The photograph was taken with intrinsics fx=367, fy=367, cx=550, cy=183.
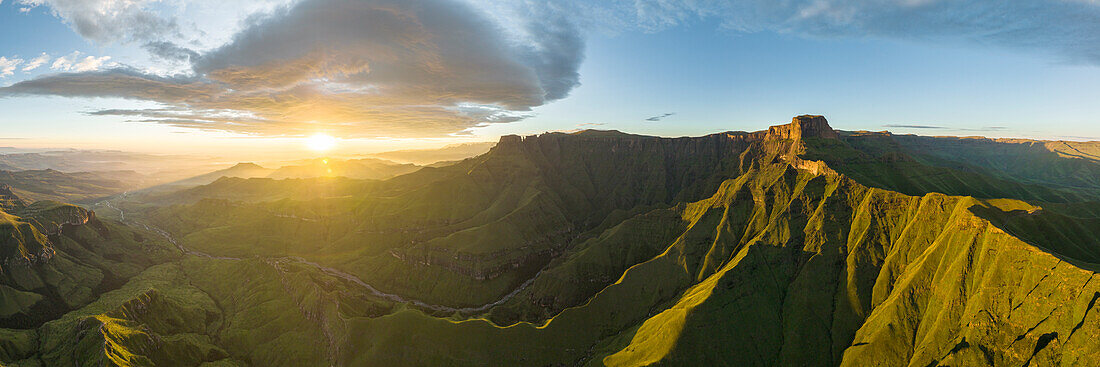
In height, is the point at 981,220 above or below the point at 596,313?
above

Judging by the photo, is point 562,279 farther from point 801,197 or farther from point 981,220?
point 981,220

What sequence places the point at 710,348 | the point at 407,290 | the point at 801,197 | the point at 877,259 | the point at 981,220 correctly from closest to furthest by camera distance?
the point at 981,220 < the point at 710,348 < the point at 877,259 < the point at 801,197 < the point at 407,290

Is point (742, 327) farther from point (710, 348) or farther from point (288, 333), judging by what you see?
point (288, 333)

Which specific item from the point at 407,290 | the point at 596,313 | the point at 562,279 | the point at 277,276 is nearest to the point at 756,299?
the point at 596,313

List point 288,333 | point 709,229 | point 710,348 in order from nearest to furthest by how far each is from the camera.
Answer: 1. point 710,348
2. point 288,333
3. point 709,229

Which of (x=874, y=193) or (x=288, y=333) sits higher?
(x=874, y=193)

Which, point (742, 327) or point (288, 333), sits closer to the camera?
point (742, 327)

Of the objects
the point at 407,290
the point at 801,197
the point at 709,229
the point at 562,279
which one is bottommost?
the point at 407,290

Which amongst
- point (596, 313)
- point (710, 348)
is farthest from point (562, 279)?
point (710, 348)

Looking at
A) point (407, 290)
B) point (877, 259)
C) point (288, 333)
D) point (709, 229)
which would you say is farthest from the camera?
point (407, 290)
